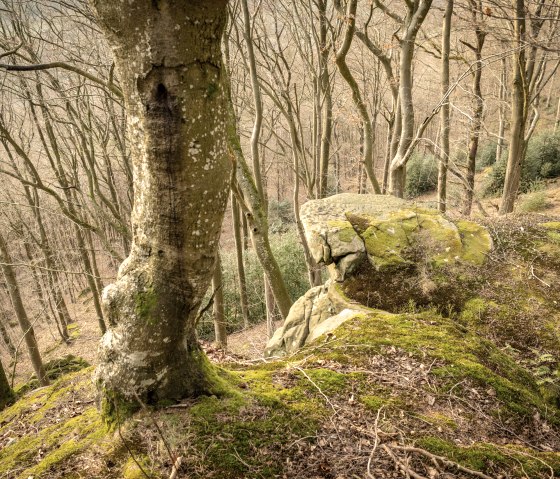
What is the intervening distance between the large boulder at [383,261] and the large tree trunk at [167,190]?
2.65 metres

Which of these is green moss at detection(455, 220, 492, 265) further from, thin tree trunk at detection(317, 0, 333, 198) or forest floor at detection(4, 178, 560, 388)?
forest floor at detection(4, 178, 560, 388)

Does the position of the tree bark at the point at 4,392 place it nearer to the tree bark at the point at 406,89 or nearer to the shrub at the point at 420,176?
the tree bark at the point at 406,89

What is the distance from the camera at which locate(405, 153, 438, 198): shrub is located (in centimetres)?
2245

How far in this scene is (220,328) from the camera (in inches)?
302

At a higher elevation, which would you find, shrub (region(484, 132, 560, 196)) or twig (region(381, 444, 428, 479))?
shrub (region(484, 132, 560, 196))

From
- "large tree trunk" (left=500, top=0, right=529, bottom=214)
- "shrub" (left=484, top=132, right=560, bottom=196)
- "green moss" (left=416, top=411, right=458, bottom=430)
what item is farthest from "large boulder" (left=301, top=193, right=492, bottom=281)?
"shrub" (left=484, top=132, right=560, bottom=196)

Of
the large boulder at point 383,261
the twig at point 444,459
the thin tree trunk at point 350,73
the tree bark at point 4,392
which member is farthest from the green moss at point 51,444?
the thin tree trunk at point 350,73

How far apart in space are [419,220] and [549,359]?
272 cm

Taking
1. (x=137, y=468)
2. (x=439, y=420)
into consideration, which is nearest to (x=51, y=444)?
(x=137, y=468)

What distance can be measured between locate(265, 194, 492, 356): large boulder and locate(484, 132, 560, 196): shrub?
1336 centimetres

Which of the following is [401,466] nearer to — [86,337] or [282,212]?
[86,337]

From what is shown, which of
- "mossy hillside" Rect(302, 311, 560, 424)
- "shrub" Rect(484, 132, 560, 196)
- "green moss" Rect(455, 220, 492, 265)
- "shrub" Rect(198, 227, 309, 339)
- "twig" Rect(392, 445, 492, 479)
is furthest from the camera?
"shrub" Rect(484, 132, 560, 196)

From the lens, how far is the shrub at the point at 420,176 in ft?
73.7

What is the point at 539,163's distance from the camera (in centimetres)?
1630
